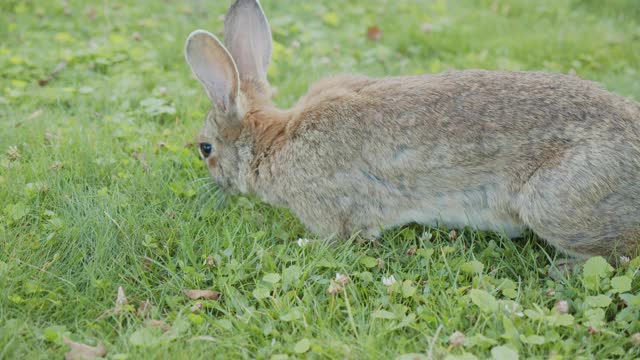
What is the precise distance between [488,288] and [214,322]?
4.95ft

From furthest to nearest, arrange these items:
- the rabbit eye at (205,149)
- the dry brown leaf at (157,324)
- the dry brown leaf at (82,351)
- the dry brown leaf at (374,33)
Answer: the dry brown leaf at (374,33) → the rabbit eye at (205,149) → the dry brown leaf at (157,324) → the dry brown leaf at (82,351)

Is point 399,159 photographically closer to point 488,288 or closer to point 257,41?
point 488,288

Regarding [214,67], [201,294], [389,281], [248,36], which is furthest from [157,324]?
[248,36]

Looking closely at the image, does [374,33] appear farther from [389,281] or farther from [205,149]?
[389,281]

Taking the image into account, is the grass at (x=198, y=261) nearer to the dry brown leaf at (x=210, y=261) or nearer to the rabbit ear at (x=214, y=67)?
the dry brown leaf at (x=210, y=261)

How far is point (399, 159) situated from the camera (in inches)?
182

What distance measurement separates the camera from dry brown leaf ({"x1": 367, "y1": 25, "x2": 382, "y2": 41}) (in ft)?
26.5

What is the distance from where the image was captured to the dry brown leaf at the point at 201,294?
4.11 meters

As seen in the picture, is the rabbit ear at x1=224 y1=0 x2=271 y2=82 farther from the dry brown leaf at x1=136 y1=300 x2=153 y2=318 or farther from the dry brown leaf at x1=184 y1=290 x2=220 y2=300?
the dry brown leaf at x1=136 y1=300 x2=153 y2=318

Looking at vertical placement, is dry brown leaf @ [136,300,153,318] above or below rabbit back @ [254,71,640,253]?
below

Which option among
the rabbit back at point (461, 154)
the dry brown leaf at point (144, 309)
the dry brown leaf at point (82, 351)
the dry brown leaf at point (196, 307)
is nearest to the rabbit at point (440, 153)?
the rabbit back at point (461, 154)

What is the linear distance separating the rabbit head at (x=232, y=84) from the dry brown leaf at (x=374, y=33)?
270 centimetres

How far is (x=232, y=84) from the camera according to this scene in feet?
16.4

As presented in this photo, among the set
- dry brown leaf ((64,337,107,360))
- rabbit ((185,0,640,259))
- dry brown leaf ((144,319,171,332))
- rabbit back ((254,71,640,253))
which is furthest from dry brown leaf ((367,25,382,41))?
dry brown leaf ((64,337,107,360))
